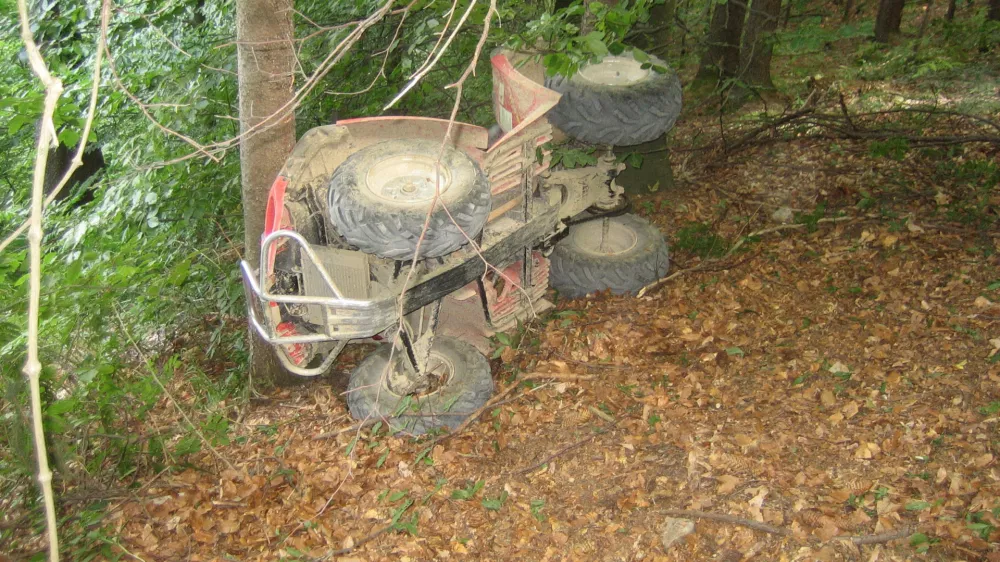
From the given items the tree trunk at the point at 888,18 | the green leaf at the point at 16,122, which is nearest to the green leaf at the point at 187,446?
the green leaf at the point at 16,122

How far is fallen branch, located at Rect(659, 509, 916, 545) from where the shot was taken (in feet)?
10.6

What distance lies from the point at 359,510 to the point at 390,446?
18.0 inches

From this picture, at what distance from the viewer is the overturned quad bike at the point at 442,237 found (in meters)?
3.49

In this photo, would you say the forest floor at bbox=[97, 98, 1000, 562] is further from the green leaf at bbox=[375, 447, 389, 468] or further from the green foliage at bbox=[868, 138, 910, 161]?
the green foliage at bbox=[868, 138, 910, 161]

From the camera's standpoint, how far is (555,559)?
11.2ft

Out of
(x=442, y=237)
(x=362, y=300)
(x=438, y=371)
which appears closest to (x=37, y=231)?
(x=362, y=300)

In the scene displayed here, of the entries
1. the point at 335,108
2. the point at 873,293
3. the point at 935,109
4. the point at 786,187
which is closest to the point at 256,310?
the point at 335,108

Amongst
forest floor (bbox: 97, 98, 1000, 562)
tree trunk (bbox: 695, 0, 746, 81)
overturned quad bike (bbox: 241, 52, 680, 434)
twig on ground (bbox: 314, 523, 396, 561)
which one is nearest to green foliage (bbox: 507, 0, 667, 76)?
overturned quad bike (bbox: 241, 52, 680, 434)

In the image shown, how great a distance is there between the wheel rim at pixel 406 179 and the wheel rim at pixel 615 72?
69.4 inches

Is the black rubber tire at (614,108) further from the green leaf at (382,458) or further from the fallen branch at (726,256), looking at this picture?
the green leaf at (382,458)

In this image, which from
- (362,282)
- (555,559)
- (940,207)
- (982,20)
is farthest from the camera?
(982,20)

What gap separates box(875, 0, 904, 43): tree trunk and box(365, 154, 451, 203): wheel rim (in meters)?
9.33

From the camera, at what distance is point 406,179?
376 cm

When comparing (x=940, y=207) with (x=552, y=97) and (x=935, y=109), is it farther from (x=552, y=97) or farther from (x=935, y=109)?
(x=552, y=97)
